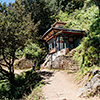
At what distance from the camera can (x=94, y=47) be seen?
9609 mm

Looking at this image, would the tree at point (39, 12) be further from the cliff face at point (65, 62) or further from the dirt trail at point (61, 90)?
the dirt trail at point (61, 90)

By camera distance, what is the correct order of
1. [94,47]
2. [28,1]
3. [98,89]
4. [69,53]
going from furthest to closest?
[28,1] < [69,53] < [94,47] < [98,89]

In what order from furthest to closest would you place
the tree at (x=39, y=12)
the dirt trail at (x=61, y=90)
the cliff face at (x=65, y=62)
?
the tree at (x=39, y=12), the cliff face at (x=65, y=62), the dirt trail at (x=61, y=90)

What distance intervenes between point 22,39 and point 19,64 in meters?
10.2

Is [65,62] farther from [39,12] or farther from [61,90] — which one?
[39,12]

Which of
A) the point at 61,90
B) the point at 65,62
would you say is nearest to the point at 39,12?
the point at 65,62

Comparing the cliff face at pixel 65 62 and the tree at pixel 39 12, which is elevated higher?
the tree at pixel 39 12

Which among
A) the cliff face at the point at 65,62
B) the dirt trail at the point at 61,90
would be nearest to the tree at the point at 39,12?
the cliff face at the point at 65,62

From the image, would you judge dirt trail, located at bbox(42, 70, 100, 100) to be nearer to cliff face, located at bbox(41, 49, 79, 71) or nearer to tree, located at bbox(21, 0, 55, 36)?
cliff face, located at bbox(41, 49, 79, 71)

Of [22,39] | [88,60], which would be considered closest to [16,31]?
[22,39]

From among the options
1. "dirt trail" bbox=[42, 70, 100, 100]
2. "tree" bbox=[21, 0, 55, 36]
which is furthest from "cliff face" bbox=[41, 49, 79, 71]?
"tree" bbox=[21, 0, 55, 36]

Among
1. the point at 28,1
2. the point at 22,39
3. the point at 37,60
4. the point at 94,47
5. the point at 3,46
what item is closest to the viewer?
the point at 94,47

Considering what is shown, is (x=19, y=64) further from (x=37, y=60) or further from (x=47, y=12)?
(x=47, y=12)

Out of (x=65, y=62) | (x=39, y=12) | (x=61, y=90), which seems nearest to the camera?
(x=61, y=90)
